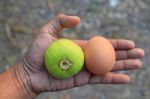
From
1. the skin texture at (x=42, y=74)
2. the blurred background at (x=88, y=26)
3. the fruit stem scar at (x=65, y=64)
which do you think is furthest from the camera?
the blurred background at (x=88, y=26)

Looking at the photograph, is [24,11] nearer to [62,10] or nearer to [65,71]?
[62,10]

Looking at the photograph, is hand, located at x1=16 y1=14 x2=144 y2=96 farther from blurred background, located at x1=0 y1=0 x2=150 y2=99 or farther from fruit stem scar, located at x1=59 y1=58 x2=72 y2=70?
blurred background, located at x1=0 y1=0 x2=150 y2=99

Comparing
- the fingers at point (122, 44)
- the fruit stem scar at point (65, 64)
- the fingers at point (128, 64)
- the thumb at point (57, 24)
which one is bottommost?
the fingers at point (128, 64)

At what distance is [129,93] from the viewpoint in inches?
107

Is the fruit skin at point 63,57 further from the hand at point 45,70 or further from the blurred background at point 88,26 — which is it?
the blurred background at point 88,26

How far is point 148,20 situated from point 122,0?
0.29 metres

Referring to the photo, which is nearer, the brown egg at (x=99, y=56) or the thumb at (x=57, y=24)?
the brown egg at (x=99, y=56)

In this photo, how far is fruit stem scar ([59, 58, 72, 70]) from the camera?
180 cm

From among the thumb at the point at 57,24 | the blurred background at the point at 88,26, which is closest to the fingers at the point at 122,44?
the thumb at the point at 57,24

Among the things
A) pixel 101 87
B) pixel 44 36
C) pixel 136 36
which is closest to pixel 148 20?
pixel 136 36

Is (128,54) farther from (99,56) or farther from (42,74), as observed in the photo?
(42,74)

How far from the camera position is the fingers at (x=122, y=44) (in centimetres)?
200

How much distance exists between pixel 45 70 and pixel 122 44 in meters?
0.42

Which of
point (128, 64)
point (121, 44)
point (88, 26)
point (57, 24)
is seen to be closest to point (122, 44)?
point (121, 44)
